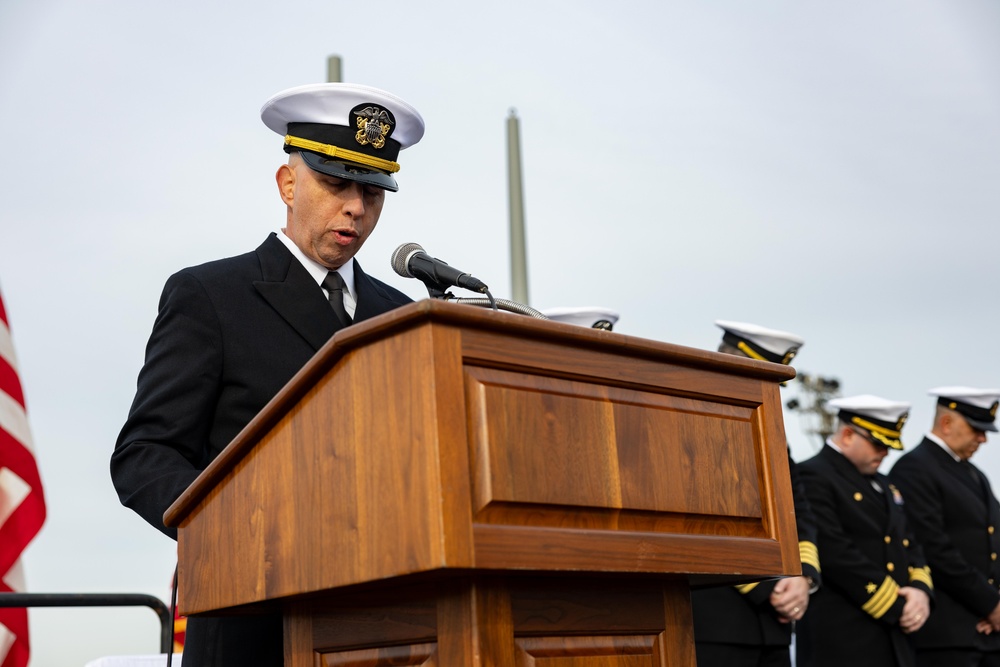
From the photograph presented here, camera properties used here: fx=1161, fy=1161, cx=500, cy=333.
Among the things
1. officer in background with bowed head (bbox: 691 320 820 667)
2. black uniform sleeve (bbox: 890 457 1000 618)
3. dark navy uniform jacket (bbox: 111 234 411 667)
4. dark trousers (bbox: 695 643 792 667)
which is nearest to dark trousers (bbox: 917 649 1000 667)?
black uniform sleeve (bbox: 890 457 1000 618)

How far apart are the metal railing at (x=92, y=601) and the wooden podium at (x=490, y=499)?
1.83 metres

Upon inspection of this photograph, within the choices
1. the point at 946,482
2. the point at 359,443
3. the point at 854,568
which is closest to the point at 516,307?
the point at 359,443

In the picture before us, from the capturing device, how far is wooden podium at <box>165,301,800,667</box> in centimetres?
141

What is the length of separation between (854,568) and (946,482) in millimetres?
1778

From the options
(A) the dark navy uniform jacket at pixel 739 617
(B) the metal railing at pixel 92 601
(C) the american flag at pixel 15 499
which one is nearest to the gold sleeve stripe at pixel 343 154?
(B) the metal railing at pixel 92 601

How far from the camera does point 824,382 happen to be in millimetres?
19984

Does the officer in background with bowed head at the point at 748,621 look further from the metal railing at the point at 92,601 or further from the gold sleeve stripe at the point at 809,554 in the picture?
the metal railing at the point at 92,601

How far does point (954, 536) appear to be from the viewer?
708 cm

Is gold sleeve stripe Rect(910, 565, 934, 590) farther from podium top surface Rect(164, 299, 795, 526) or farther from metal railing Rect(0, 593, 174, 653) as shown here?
podium top surface Rect(164, 299, 795, 526)

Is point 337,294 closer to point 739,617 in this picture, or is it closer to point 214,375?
point 214,375

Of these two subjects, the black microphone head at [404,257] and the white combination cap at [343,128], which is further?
the white combination cap at [343,128]

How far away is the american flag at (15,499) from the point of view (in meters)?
4.11

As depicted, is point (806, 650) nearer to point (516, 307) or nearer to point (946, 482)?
point (946, 482)

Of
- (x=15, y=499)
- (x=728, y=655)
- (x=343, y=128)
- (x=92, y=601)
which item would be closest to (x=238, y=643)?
(x=343, y=128)
